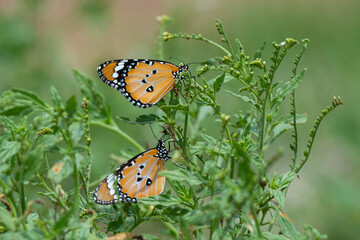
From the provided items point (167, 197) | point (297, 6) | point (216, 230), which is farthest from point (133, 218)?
point (297, 6)

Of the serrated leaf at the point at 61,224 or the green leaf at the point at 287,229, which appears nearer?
the serrated leaf at the point at 61,224

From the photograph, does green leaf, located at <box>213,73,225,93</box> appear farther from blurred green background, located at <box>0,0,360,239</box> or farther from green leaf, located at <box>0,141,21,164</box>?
blurred green background, located at <box>0,0,360,239</box>

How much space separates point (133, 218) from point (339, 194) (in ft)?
9.47

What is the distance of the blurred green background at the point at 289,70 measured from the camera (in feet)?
12.2

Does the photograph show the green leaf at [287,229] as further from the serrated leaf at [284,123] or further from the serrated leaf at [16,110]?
the serrated leaf at [16,110]

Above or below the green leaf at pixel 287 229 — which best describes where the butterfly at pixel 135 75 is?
above

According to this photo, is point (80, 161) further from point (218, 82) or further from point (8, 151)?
point (218, 82)

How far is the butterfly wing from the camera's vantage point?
176cm

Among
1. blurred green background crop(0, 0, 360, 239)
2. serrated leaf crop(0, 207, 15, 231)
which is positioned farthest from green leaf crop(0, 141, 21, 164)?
blurred green background crop(0, 0, 360, 239)

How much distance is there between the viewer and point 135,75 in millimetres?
1830

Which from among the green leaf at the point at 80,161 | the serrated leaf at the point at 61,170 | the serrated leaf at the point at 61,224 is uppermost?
the green leaf at the point at 80,161

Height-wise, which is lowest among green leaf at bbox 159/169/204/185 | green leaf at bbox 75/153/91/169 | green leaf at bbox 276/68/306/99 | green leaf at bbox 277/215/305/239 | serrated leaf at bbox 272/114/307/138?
green leaf at bbox 277/215/305/239

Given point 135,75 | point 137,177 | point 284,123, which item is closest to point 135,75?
point 135,75

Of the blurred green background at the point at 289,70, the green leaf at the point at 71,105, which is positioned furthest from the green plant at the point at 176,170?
the blurred green background at the point at 289,70
